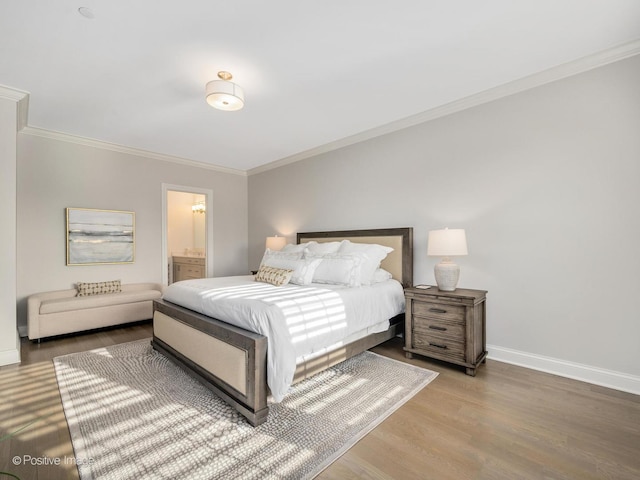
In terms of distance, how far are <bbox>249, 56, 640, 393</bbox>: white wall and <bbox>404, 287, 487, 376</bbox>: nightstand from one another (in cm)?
35

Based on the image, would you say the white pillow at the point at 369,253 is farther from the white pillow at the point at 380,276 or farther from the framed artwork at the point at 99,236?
the framed artwork at the point at 99,236

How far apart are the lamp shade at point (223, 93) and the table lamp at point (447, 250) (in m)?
2.19

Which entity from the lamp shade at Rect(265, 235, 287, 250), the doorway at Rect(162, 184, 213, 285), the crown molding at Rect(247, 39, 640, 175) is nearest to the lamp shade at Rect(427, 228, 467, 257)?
the crown molding at Rect(247, 39, 640, 175)

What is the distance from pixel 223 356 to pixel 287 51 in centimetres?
231

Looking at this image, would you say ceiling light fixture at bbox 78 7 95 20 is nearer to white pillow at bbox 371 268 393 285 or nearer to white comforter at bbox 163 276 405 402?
white comforter at bbox 163 276 405 402

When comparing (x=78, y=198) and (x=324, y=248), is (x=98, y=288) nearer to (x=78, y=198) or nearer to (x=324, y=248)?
(x=78, y=198)

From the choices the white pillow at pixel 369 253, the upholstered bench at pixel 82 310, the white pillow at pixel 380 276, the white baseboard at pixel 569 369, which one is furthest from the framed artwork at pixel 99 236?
the white baseboard at pixel 569 369

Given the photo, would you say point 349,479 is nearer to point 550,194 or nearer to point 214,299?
point 214,299

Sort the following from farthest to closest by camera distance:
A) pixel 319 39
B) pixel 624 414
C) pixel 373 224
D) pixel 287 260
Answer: pixel 373 224 < pixel 287 260 < pixel 319 39 < pixel 624 414

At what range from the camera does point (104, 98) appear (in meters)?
2.99

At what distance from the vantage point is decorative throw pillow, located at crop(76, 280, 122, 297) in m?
4.03

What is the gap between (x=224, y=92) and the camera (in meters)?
2.53

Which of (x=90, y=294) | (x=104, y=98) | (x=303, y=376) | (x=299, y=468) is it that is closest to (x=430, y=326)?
(x=303, y=376)

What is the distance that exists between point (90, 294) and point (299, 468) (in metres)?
3.97
